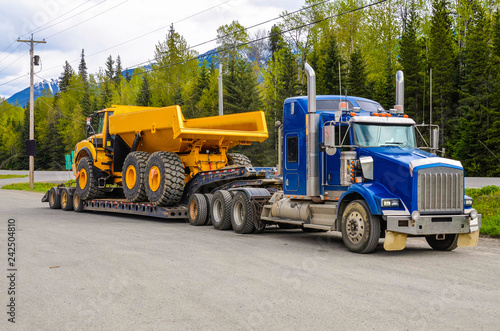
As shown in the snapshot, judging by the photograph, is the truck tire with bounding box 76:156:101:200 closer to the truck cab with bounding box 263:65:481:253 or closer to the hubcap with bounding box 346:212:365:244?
the truck cab with bounding box 263:65:481:253

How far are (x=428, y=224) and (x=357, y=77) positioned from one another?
38.2 metres

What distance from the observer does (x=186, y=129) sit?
51.1 feet

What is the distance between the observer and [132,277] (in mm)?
7953

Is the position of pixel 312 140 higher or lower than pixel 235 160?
higher

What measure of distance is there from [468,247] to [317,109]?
4198mm

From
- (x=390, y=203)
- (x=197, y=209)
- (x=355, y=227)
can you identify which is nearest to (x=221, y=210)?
(x=197, y=209)

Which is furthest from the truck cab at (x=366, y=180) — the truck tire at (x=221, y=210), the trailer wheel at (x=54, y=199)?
the trailer wheel at (x=54, y=199)

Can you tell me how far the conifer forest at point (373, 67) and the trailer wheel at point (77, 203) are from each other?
15.5 meters

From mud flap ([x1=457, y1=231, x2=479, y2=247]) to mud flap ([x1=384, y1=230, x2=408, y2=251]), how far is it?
1.29m

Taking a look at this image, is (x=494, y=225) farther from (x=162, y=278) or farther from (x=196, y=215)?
(x=162, y=278)

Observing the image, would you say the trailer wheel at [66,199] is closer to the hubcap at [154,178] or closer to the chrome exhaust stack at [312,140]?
the hubcap at [154,178]

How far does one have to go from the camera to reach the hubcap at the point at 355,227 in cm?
1012

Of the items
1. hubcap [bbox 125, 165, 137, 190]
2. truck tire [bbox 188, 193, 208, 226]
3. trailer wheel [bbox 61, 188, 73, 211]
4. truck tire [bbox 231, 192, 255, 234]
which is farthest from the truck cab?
trailer wheel [bbox 61, 188, 73, 211]

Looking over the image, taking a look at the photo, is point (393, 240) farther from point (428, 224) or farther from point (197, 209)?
point (197, 209)
